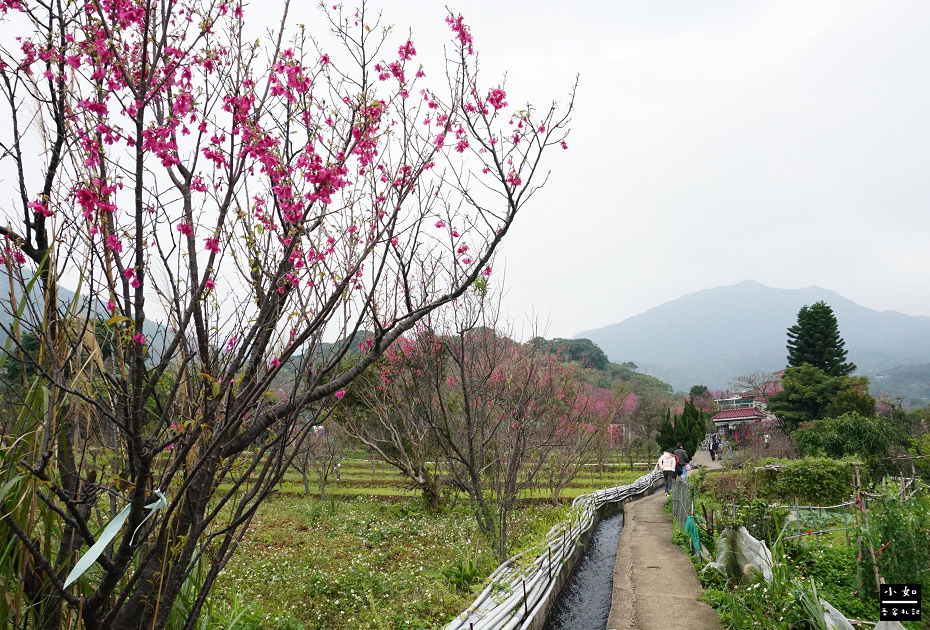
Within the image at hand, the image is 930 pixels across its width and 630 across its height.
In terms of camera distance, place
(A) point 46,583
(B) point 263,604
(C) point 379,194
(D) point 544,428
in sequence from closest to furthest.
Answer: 1. (A) point 46,583
2. (C) point 379,194
3. (B) point 263,604
4. (D) point 544,428

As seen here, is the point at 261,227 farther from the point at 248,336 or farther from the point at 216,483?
the point at 216,483

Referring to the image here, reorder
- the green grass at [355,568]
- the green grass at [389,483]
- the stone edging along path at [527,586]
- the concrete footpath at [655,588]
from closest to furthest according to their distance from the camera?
1. the stone edging along path at [527,586]
2. the concrete footpath at [655,588]
3. the green grass at [355,568]
4. the green grass at [389,483]

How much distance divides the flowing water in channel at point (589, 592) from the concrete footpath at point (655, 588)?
0.60 ft

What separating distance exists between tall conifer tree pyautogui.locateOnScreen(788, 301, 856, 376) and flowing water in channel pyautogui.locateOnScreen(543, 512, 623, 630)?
25657 millimetres

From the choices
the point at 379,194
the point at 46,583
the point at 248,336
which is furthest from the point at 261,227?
Answer: the point at 46,583

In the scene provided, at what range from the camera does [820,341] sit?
97.7 feet

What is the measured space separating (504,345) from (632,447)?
24790mm

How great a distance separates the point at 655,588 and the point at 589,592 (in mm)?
988

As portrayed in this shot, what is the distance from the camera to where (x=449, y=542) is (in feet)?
28.9

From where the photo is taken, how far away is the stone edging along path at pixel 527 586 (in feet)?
13.7

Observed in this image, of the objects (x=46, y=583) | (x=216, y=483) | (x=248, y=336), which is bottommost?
(x=46, y=583)

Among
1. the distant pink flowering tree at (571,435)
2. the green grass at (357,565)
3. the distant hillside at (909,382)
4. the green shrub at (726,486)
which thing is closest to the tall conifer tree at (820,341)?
the distant pink flowering tree at (571,435)

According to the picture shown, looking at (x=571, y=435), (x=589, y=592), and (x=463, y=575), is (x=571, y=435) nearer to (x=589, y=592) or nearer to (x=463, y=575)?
(x=589, y=592)

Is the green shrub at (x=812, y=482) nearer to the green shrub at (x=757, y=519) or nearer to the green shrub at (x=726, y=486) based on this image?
the green shrub at (x=726, y=486)
